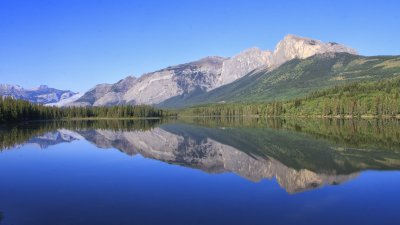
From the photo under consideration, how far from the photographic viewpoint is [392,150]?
5422cm

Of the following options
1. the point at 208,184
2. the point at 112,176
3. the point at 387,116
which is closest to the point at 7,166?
the point at 112,176

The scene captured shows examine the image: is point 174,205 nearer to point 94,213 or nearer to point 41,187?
point 94,213

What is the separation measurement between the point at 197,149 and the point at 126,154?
1148 centimetres

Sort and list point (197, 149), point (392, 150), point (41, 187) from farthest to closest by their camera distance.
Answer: point (197, 149) → point (392, 150) → point (41, 187)

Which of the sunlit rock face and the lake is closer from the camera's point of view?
the lake

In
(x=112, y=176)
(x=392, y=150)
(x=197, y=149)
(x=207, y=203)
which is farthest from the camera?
(x=197, y=149)

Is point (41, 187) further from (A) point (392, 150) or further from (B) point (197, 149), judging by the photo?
(A) point (392, 150)

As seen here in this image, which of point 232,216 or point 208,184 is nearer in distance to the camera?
point 232,216

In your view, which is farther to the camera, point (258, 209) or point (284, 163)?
point (284, 163)

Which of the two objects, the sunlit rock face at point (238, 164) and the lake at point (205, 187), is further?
the sunlit rock face at point (238, 164)

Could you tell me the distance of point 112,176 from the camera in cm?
3697

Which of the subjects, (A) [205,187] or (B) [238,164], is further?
(B) [238,164]

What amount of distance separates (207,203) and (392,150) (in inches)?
1533

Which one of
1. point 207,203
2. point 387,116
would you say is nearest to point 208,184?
point 207,203
